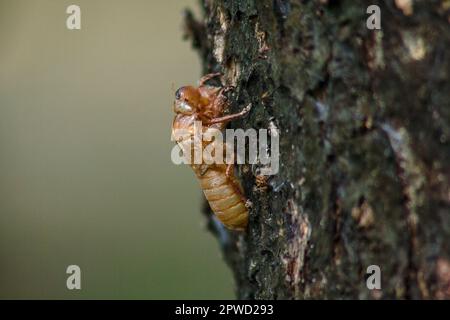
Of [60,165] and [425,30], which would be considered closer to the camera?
[425,30]

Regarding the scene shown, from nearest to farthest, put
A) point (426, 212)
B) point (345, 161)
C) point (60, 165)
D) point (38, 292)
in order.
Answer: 1. point (426, 212)
2. point (345, 161)
3. point (38, 292)
4. point (60, 165)

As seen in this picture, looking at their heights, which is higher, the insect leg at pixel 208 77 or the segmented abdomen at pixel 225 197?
the insect leg at pixel 208 77

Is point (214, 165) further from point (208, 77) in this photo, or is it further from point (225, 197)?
point (208, 77)

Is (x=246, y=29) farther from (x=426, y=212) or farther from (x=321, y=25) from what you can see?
(x=426, y=212)

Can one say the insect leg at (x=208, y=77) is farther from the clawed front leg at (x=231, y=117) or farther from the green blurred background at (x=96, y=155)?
the green blurred background at (x=96, y=155)

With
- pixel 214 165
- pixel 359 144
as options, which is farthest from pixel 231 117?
pixel 359 144

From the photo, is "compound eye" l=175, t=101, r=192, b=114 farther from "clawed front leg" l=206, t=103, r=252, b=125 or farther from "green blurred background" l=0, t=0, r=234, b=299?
"green blurred background" l=0, t=0, r=234, b=299

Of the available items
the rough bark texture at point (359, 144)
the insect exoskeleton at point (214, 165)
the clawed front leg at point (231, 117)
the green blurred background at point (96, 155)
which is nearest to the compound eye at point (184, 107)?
the insect exoskeleton at point (214, 165)

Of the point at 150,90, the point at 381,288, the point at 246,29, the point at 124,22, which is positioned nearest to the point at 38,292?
the point at 150,90
